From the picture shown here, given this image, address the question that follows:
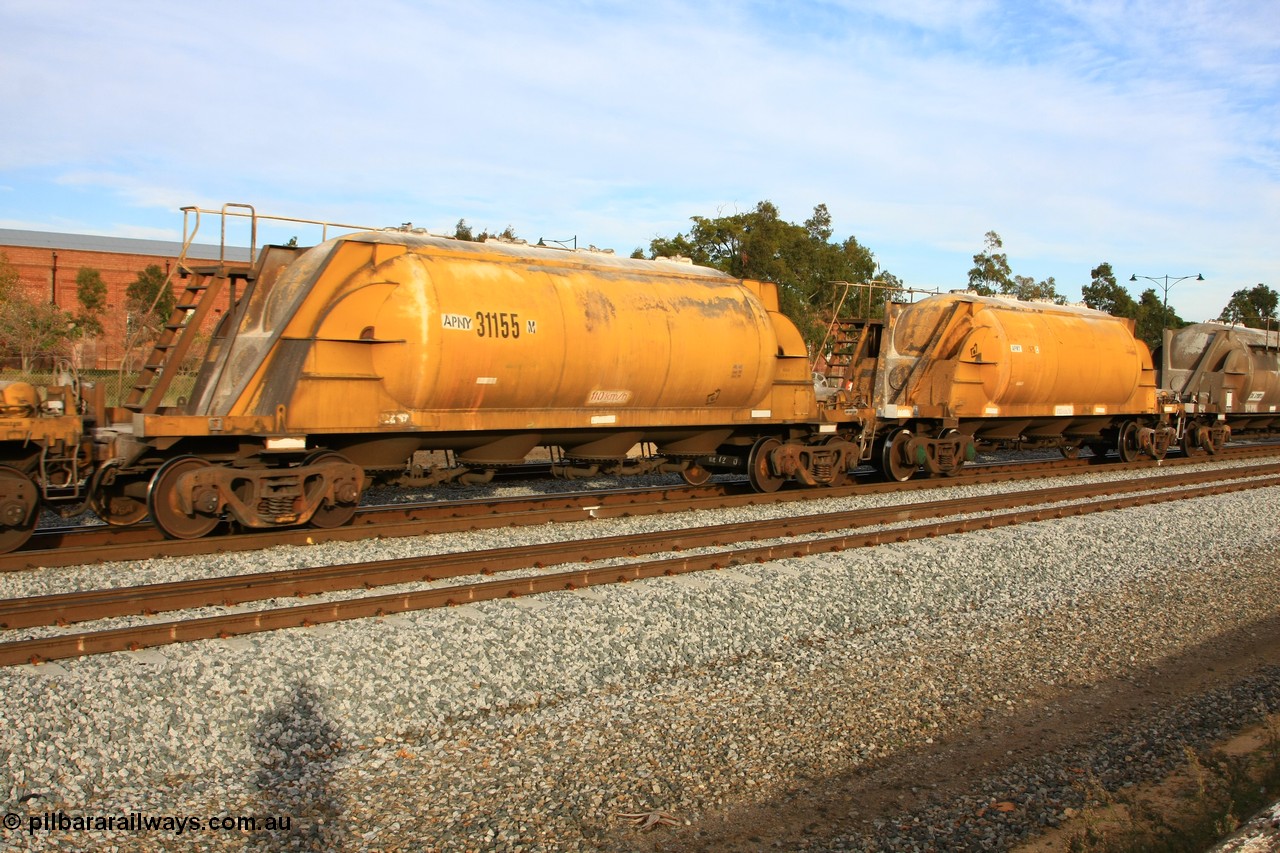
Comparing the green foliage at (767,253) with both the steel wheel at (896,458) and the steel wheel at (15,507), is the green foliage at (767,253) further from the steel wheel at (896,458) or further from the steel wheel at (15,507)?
the steel wheel at (15,507)

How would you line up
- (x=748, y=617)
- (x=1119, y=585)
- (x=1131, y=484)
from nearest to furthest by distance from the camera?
(x=748, y=617) < (x=1119, y=585) < (x=1131, y=484)

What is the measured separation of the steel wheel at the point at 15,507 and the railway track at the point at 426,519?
0.20 m

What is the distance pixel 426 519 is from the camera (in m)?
12.4

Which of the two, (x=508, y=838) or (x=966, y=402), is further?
(x=966, y=402)

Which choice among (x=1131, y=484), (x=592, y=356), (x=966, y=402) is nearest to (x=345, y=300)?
(x=592, y=356)

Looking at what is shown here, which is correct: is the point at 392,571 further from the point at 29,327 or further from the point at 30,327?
the point at 30,327

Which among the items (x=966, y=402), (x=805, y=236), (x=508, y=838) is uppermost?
(x=805, y=236)

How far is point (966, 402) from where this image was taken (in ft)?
60.3

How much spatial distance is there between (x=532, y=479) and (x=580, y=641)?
27.4 feet

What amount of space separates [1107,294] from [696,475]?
212ft

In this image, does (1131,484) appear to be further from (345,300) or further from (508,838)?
(508,838)

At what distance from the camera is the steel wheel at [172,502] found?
1017 cm

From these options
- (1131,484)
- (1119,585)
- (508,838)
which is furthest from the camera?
(1131,484)

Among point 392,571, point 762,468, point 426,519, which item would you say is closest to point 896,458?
point 762,468
